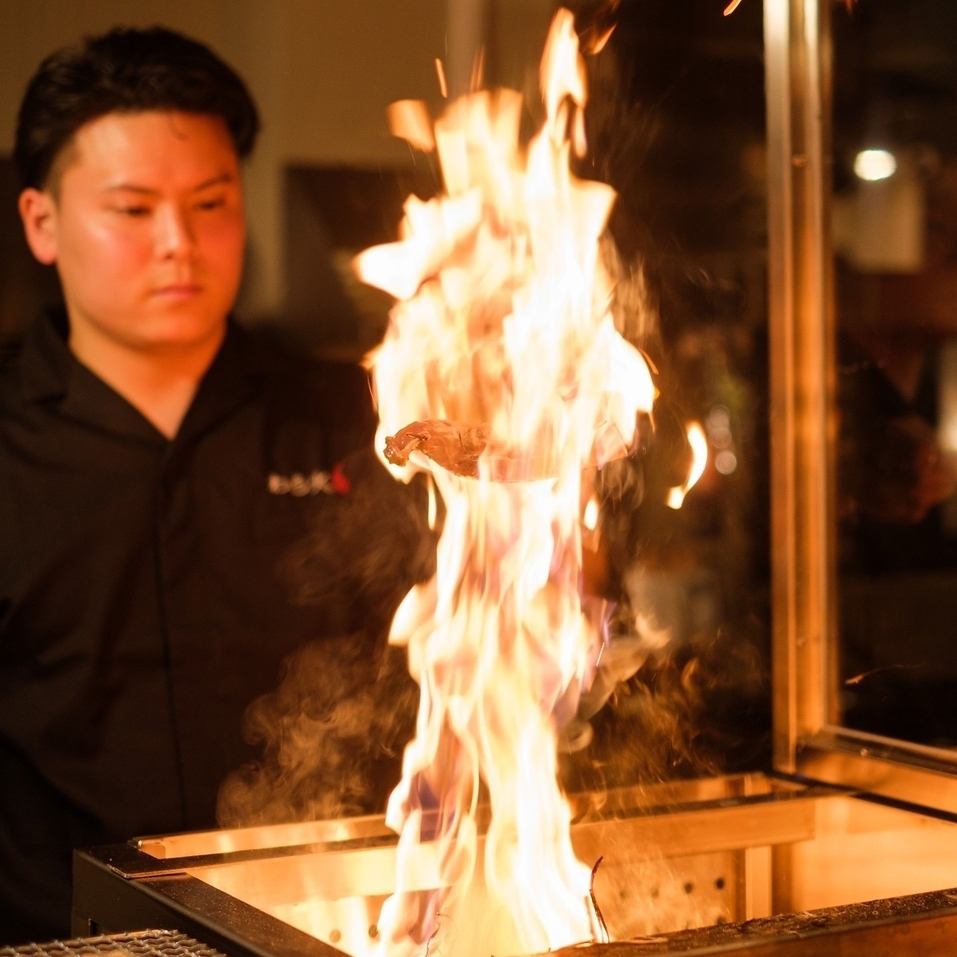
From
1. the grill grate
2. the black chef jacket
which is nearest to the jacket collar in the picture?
the black chef jacket

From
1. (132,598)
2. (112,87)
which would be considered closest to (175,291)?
(112,87)

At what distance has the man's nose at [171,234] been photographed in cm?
208

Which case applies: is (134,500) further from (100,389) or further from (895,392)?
(895,392)

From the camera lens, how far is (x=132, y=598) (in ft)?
6.97

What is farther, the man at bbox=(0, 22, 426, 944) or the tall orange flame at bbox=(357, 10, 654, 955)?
the man at bbox=(0, 22, 426, 944)

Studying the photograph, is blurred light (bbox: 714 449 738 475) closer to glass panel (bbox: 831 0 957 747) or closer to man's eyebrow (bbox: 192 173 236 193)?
glass panel (bbox: 831 0 957 747)

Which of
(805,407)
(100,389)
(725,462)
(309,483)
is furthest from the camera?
(725,462)

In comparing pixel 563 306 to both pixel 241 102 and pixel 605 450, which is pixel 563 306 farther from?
pixel 241 102

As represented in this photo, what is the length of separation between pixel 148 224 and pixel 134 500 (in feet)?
1.34

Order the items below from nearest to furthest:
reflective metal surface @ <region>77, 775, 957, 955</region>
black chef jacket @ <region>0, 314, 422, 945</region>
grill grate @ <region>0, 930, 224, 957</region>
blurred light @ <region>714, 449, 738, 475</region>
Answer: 1. grill grate @ <region>0, 930, 224, 957</region>
2. reflective metal surface @ <region>77, 775, 957, 955</region>
3. black chef jacket @ <region>0, 314, 422, 945</region>
4. blurred light @ <region>714, 449, 738, 475</region>

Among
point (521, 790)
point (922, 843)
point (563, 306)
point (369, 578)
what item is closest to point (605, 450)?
point (563, 306)

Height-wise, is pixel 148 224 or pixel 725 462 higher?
pixel 148 224

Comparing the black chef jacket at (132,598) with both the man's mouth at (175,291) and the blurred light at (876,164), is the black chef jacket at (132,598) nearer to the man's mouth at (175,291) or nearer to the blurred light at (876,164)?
the man's mouth at (175,291)

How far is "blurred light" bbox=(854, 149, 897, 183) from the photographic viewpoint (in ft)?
6.97
